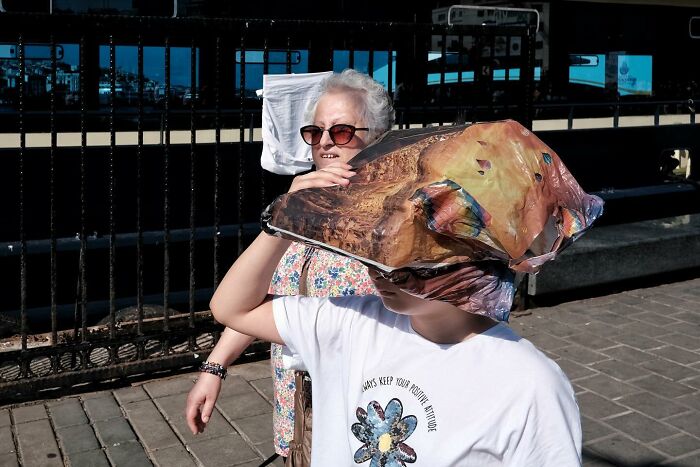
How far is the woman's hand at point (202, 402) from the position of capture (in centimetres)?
236

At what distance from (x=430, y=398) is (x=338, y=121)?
3.55ft

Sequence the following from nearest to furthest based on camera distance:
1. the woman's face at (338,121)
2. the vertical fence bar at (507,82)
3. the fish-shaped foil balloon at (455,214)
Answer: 1. the fish-shaped foil balloon at (455,214)
2. the woman's face at (338,121)
3. the vertical fence bar at (507,82)

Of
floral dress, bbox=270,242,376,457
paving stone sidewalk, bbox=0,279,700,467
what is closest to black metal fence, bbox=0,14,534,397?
paving stone sidewalk, bbox=0,279,700,467

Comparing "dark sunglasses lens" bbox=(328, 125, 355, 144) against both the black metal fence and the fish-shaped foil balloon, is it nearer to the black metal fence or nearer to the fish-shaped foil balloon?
the fish-shaped foil balloon

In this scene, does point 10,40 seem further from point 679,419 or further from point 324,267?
point 679,419

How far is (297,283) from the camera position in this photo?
250 cm

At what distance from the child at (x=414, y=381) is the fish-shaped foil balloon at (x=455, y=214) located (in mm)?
122

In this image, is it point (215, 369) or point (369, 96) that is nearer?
point (215, 369)

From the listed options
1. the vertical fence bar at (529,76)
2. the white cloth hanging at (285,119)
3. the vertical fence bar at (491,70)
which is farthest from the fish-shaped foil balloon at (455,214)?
the vertical fence bar at (529,76)

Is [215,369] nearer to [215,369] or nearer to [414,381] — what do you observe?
[215,369]

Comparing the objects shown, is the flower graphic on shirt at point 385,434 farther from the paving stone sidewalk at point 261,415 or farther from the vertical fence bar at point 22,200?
the vertical fence bar at point 22,200

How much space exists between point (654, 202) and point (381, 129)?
859 cm

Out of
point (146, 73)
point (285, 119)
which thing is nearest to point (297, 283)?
point (285, 119)

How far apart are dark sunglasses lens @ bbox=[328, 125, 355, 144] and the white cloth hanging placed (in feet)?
3.70
